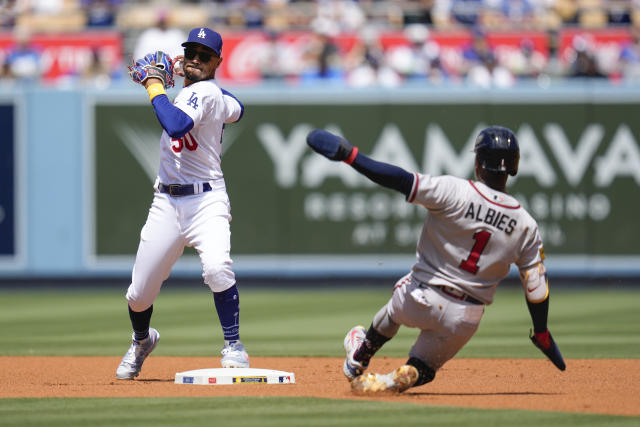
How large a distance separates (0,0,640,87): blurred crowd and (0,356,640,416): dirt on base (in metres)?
8.71

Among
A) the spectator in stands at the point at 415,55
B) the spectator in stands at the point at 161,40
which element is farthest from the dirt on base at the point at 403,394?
the spectator in stands at the point at 415,55

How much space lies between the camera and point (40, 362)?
8.86 metres

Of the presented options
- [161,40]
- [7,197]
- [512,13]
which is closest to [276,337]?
[7,197]

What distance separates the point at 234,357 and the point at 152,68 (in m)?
1.90

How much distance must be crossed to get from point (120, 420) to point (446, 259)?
6.22 ft

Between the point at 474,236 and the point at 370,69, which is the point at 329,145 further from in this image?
the point at 370,69

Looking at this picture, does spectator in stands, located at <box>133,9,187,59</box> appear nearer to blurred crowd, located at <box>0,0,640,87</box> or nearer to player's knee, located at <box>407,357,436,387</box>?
blurred crowd, located at <box>0,0,640,87</box>

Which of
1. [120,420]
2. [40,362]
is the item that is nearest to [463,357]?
[40,362]

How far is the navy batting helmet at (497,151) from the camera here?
6.11m

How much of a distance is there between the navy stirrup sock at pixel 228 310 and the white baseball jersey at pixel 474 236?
1.61 metres

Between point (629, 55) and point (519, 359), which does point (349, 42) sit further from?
point (519, 359)

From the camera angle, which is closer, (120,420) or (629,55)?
(120,420)

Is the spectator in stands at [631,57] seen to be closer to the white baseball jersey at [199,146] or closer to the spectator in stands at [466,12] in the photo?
the spectator in stands at [466,12]

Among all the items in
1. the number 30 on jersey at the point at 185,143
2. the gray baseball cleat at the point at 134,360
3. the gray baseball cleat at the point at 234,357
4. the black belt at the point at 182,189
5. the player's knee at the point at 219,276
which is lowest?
the gray baseball cleat at the point at 134,360
